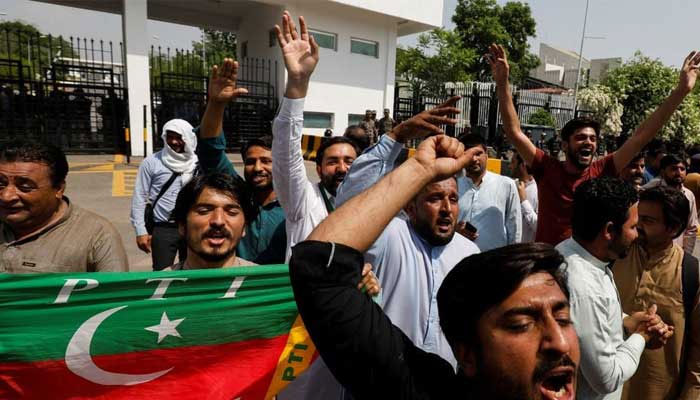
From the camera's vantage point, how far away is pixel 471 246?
2.31m

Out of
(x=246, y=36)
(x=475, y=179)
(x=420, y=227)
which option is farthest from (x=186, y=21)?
(x=420, y=227)

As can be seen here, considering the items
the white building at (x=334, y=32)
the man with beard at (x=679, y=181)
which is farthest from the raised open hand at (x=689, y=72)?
the white building at (x=334, y=32)

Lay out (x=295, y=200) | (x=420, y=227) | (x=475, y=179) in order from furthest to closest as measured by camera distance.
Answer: (x=475, y=179)
(x=295, y=200)
(x=420, y=227)

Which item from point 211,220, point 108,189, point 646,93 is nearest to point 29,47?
point 108,189

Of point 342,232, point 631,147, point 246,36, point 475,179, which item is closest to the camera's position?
point 342,232

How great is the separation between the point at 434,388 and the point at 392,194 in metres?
0.52

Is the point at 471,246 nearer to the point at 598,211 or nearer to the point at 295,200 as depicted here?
the point at 598,211

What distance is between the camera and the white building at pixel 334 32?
54.3 feet

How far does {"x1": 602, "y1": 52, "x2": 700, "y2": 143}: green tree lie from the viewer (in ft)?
74.8

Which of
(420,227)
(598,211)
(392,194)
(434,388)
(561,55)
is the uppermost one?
(561,55)

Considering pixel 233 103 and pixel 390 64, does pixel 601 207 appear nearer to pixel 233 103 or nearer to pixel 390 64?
pixel 233 103

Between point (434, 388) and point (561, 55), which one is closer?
point (434, 388)

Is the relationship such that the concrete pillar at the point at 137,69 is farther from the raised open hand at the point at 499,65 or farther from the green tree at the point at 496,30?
the green tree at the point at 496,30

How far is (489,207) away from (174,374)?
2.58 metres
